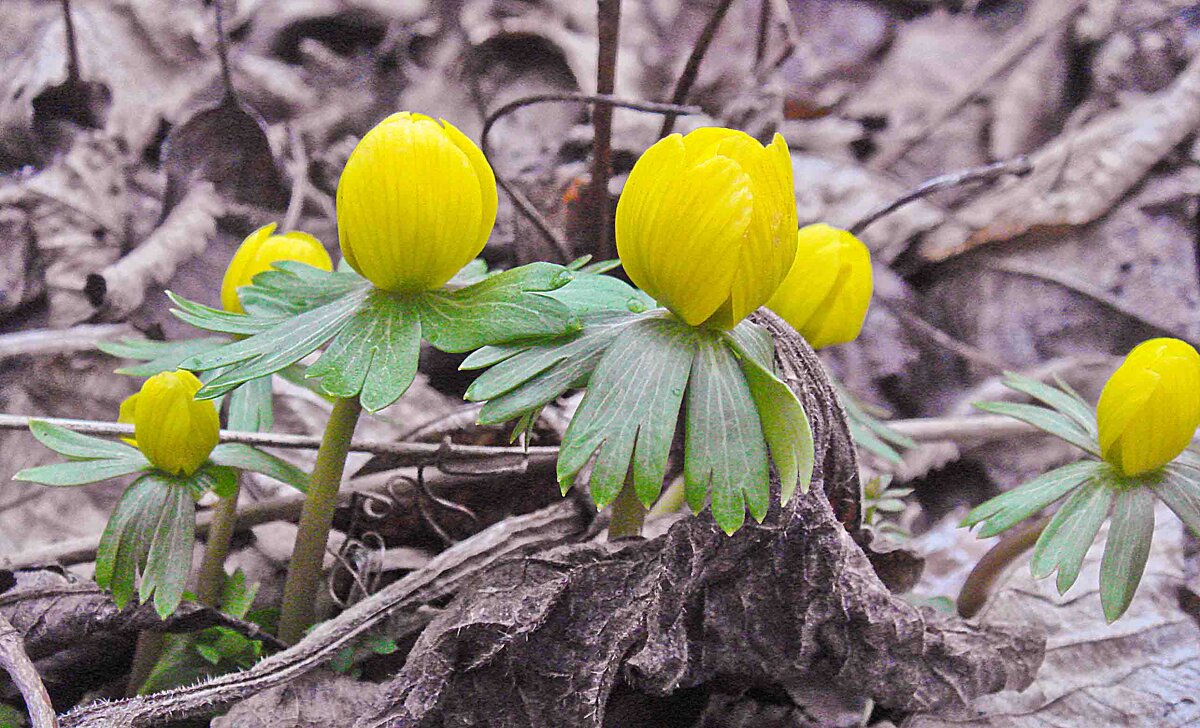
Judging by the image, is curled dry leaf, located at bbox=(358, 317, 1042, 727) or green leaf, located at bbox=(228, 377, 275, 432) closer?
curled dry leaf, located at bbox=(358, 317, 1042, 727)

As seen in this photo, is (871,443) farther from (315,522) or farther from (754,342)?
(315,522)

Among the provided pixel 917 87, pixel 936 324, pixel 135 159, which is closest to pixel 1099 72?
pixel 917 87

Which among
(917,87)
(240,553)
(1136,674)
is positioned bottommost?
(1136,674)

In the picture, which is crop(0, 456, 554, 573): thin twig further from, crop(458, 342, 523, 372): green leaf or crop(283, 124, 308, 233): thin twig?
crop(283, 124, 308, 233): thin twig

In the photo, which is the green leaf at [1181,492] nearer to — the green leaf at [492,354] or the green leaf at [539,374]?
the green leaf at [539,374]

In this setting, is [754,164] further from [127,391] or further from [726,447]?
[127,391]

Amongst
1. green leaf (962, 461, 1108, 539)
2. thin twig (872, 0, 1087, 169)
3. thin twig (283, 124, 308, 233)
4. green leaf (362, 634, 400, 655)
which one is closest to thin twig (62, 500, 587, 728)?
green leaf (362, 634, 400, 655)
